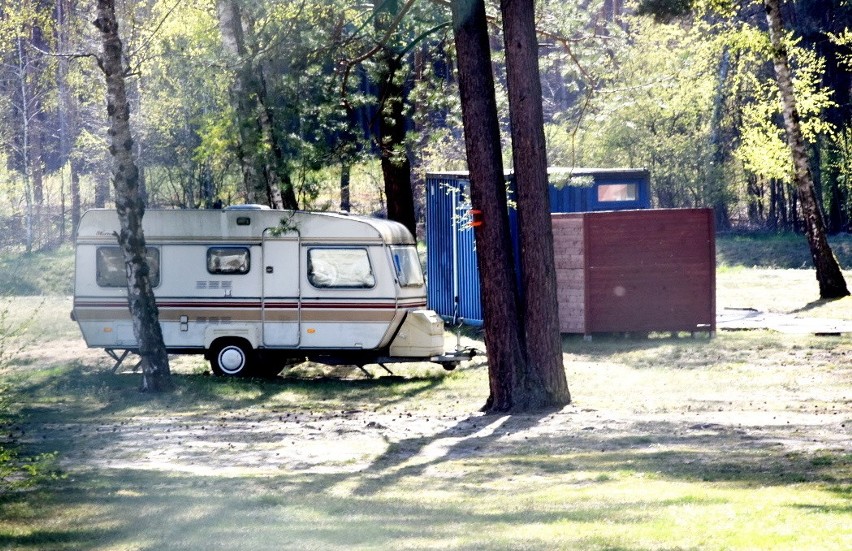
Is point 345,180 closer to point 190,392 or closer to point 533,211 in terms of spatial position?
point 190,392

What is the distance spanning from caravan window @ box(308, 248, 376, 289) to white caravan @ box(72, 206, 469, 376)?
0.02m

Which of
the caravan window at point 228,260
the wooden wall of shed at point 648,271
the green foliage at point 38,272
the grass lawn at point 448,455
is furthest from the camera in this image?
the green foliage at point 38,272

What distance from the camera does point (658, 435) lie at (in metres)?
12.7

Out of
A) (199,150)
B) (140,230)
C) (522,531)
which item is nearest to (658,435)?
(522,531)

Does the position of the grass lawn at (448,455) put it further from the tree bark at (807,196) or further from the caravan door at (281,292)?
the tree bark at (807,196)

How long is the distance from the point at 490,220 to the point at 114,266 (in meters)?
7.18

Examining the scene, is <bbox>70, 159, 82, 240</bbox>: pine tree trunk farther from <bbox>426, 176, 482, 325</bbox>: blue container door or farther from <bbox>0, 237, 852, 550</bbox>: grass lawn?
<bbox>0, 237, 852, 550</bbox>: grass lawn

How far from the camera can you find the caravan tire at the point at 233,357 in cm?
1906

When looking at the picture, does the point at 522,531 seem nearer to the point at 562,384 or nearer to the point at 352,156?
the point at 562,384

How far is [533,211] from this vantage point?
15.0 meters

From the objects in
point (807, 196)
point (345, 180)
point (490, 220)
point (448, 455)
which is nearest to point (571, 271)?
point (490, 220)

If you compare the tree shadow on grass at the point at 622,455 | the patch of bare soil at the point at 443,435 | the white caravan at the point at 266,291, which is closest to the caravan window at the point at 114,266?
the white caravan at the point at 266,291

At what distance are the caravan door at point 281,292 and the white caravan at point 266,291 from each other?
16mm

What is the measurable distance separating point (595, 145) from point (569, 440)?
34.0 metres
